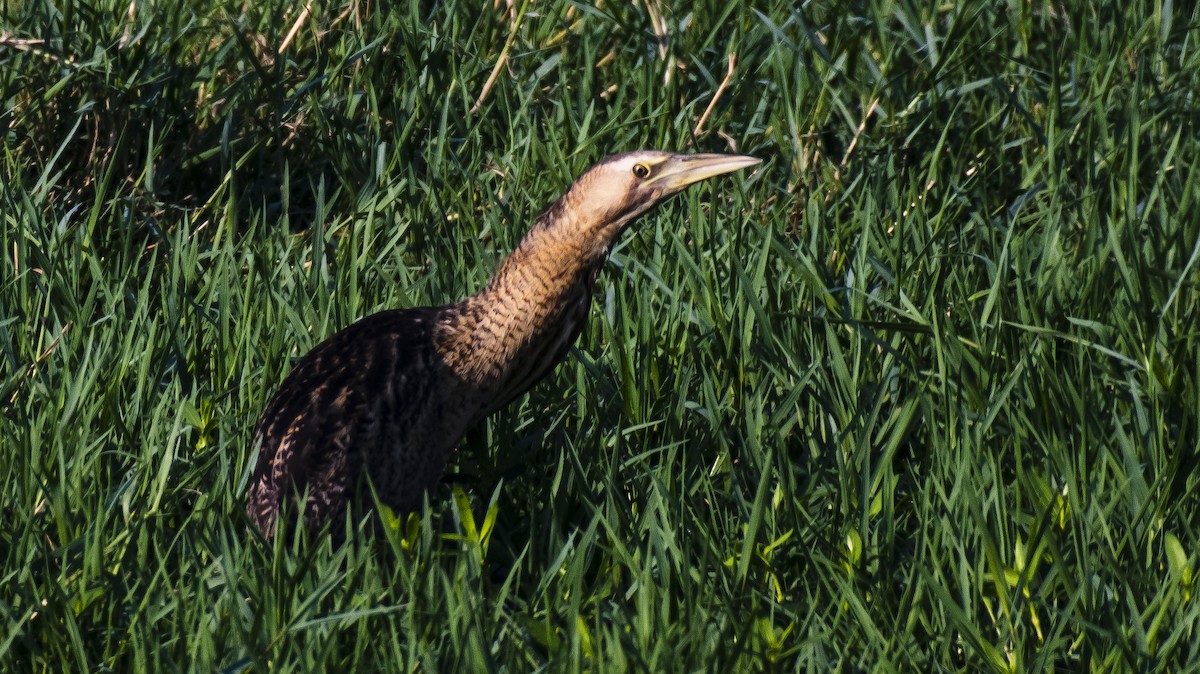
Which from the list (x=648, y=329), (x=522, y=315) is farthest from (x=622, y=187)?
(x=648, y=329)

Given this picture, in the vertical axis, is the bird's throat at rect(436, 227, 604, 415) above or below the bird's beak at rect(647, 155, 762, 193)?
below

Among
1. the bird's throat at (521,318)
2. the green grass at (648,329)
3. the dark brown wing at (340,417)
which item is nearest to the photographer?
the green grass at (648,329)

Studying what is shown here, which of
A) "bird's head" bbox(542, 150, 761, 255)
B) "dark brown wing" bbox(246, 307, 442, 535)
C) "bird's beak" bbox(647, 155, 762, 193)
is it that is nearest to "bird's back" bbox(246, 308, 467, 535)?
Answer: "dark brown wing" bbox(246, 307, 442, 535)

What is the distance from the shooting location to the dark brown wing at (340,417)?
11.3 ft

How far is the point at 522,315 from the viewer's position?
12.4 feet

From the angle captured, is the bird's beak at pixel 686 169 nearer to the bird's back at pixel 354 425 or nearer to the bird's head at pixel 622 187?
the bird's head at pixel 622 187

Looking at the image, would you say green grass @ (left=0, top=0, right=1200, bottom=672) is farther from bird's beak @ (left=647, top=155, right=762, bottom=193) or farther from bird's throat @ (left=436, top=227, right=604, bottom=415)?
bird's beak @ (left=647, top=155, right=762, bottom=193)

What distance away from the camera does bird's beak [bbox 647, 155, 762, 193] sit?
383 cm

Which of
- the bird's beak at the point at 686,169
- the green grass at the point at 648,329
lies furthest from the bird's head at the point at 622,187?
the green grass at the point at 648,329

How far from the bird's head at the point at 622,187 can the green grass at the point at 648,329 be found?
37 cm

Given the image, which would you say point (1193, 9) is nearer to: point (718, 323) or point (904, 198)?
point (904, 198)

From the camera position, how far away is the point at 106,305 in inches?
168

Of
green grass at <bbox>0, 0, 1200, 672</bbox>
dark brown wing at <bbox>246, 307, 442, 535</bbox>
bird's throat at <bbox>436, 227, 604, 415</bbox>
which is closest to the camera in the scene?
green grass at <bbox>0, 0, 1200, 672</bbox>

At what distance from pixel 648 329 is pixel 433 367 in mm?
699
